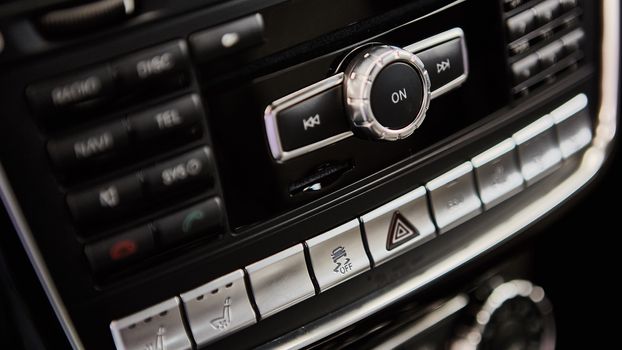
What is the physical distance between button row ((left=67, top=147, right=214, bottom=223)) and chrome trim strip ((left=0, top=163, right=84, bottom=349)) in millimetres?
24

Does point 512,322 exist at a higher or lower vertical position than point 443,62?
lower

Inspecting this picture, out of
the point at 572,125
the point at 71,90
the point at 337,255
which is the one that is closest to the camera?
the point at 71,90

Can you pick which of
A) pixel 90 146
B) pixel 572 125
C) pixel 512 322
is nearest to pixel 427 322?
pixel 512 322

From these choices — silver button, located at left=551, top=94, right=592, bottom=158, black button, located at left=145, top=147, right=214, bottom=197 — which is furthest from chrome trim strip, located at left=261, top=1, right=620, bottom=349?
black button, located at left=145, top=147, right=214, bottom=197

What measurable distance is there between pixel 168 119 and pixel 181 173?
0.10 feet

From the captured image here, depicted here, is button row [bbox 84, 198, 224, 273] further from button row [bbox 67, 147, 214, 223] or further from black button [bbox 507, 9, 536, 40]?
black button [bbox 507, 9, 536, 40]

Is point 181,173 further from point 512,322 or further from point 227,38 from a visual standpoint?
point 512,322

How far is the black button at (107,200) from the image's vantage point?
34cm

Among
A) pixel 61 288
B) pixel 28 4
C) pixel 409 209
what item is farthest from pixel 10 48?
pixel 409 209

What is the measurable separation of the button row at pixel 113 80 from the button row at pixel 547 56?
0.85 feet

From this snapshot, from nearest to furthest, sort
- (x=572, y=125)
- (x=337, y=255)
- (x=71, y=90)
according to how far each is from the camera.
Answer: (x=71, y=90), (x=337, y=255), (x=572, y=125)

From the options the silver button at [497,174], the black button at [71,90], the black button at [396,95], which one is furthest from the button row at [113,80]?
the silver button at [497,174]

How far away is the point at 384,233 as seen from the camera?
1.46 ft

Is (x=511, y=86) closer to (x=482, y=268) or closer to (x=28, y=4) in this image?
(x=482, y=268)
